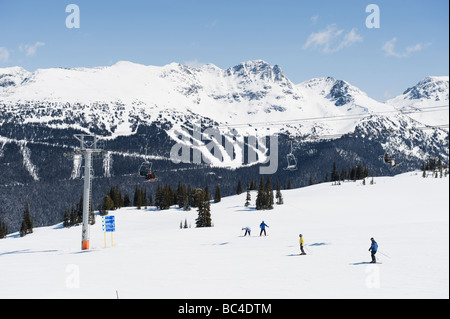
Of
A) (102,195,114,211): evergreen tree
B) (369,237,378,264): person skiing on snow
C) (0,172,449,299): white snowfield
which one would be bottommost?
(102,195,114,211): evergreen tree

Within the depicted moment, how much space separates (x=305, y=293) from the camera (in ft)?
62.2

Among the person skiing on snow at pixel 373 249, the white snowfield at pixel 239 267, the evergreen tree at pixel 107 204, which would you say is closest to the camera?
the white snowfield at pixel 239 267

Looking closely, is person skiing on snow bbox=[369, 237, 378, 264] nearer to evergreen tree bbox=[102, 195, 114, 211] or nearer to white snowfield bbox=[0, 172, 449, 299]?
white snowfield bbox=[0, 172, 449, 299]

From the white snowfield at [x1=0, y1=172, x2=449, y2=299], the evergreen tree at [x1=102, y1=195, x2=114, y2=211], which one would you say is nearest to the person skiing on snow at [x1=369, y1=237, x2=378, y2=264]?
the white snowfield at [x1=0, y1=172, x2=449, y2=299]

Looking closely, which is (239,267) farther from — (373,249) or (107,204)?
(107,204)

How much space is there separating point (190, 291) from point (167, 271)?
534 centimetres

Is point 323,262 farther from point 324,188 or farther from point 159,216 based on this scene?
point 324,188

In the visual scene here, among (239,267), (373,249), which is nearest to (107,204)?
(239,267)

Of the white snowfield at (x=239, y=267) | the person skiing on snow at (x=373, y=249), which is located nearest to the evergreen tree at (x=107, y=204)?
the white snowfield at (x=239, y=267)

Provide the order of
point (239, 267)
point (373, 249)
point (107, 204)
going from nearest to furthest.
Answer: point (373, 249) → point (239, 267) → point (107, 204)

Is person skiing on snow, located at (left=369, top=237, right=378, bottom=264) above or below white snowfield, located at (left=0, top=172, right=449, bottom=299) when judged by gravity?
above

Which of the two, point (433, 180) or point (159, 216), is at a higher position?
point (433, 180)

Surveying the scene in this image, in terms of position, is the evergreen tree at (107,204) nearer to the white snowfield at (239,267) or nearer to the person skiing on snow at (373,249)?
the white snowfield at (239,267)
